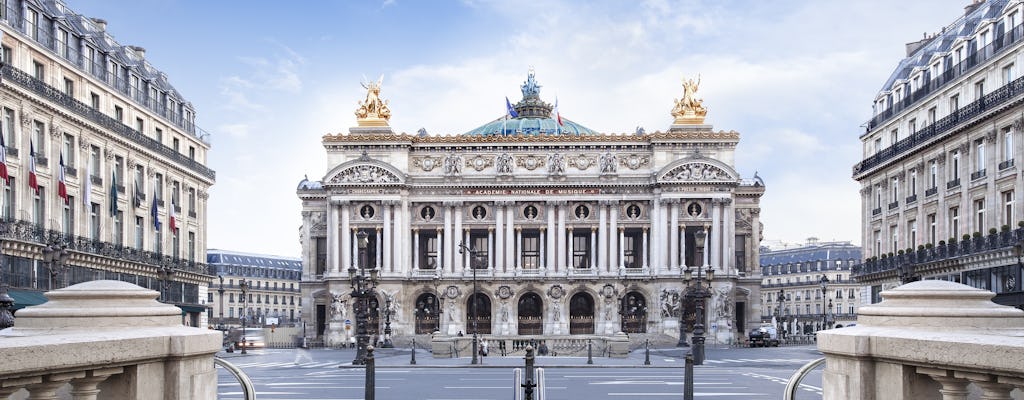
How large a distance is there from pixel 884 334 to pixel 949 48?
170 feet

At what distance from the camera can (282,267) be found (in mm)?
154250

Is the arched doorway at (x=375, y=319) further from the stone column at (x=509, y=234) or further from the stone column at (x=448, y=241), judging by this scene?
the stone column at (x=509, y=234)

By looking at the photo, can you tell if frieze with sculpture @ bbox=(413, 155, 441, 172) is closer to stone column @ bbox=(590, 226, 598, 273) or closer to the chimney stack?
stone column @ bbox=(590, 226, 598, 273)

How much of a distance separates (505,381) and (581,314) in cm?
5104

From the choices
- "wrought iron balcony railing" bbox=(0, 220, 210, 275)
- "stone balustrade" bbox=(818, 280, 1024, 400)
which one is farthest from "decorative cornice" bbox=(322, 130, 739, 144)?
"stone balustrade" bbox=(818, 280, 1024, 400)

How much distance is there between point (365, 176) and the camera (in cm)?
8231

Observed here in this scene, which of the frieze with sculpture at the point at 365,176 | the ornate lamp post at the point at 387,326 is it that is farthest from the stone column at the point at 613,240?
the ornate lamp post at the point at 387,326

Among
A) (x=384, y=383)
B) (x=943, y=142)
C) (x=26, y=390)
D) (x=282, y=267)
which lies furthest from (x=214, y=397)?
(x=282, y=267)

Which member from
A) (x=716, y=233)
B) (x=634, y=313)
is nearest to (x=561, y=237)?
(x=634, y=313)

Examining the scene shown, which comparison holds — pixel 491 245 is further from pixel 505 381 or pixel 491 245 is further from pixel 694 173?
pixel 505 381

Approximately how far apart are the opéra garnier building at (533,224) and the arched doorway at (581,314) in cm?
11

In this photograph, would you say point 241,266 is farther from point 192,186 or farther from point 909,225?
point 909,225

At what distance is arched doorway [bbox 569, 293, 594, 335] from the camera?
83375 millimetres

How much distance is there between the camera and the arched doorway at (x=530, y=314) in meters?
83.4
